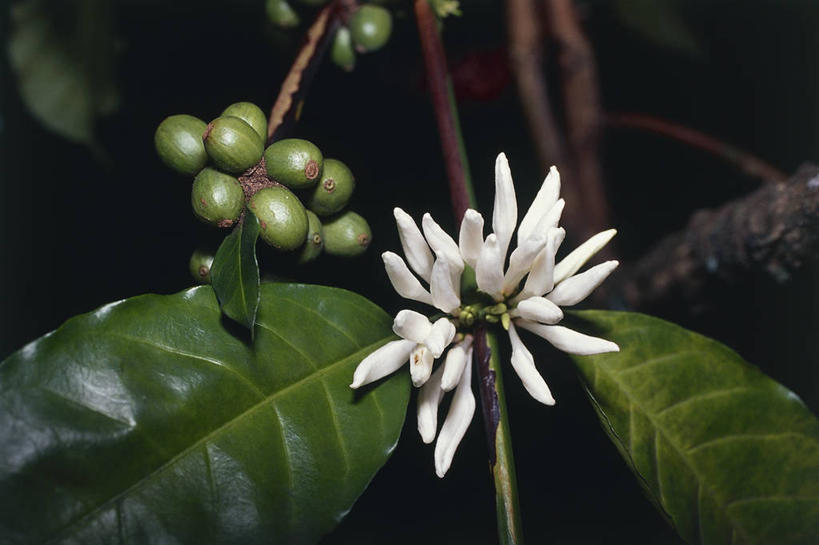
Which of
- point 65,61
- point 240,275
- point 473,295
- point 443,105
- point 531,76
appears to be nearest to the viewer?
point 240,275

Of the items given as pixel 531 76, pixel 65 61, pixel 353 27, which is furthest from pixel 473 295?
pixel 65 61

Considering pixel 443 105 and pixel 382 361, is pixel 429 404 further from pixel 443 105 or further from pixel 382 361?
pixel 443 105

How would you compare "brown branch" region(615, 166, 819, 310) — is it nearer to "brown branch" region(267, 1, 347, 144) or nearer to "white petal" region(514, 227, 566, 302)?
"white petal" region(514, 227, 566, 302)

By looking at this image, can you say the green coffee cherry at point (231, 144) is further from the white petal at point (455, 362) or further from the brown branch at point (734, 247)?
the brown branch at point (734, 247)

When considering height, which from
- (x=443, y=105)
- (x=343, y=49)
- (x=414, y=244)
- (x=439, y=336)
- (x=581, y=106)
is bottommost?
(x=439, y=336)

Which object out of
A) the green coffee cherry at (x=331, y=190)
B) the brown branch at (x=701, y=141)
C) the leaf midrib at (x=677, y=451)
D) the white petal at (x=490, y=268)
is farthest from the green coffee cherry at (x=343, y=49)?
the brown branch at (x=701, y=141)

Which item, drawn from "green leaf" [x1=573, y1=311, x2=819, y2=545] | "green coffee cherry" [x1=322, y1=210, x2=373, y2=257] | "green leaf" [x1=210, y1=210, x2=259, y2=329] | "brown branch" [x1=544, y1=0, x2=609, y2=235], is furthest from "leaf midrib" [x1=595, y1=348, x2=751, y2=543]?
"brown branch" [x1=544, y1=0, x2=609, y2=235]
